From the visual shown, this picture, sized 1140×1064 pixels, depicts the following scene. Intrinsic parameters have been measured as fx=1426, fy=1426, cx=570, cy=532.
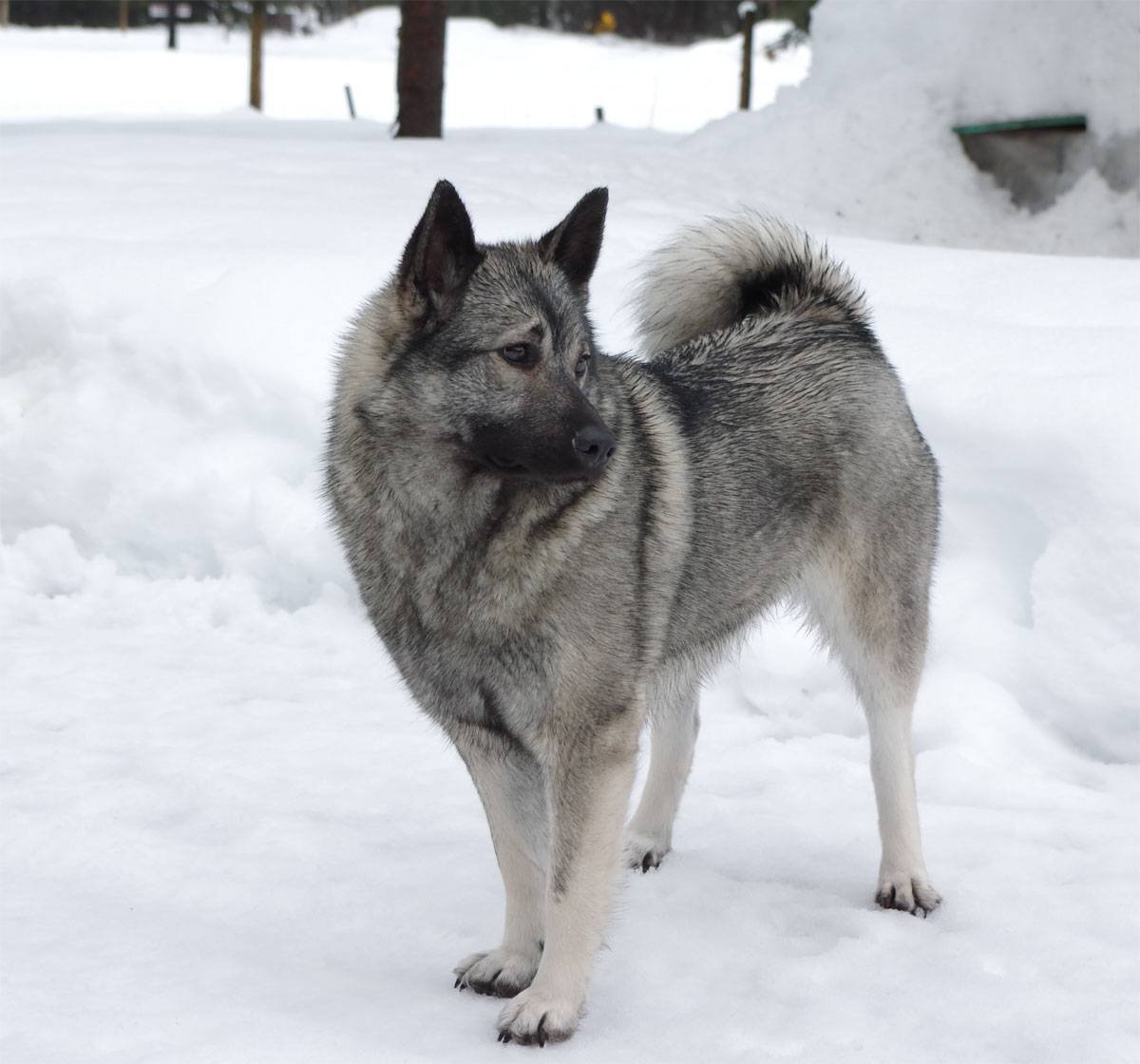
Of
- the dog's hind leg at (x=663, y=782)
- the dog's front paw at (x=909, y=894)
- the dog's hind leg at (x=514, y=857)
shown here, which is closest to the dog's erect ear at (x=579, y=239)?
the dog's hind leg at (x=514, y=857)

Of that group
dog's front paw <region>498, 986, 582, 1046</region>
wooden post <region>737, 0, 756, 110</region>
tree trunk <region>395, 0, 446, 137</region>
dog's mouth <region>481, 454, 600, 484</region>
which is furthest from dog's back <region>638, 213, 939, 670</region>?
wooden post <region>737, 0, 756, 110</region>

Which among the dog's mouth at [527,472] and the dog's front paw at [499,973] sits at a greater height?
the dog's mouth at [527,472]

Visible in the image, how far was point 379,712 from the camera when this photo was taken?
3.94m

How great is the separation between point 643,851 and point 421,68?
26.5 ft

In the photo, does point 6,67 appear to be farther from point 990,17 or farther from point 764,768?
point 764,768

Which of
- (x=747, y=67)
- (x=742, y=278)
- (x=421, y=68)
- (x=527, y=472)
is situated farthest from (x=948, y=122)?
(x=527, y=472)

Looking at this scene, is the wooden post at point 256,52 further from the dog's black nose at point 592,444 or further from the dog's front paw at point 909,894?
the dog's black nose at point 592,444

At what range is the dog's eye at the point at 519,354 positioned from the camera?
2334mm

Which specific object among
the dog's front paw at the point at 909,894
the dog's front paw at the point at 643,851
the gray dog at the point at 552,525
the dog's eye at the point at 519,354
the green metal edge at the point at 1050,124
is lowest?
the dog's front paw at the point at 643,851

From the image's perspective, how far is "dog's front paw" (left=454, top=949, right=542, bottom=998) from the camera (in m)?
2.60

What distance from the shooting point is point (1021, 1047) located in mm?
2389

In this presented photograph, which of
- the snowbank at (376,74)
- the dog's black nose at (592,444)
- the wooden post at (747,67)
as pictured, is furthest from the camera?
the snowbank at (376,74)

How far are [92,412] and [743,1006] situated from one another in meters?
3.21

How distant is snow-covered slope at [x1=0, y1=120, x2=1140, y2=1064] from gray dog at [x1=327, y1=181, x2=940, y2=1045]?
0.94ft
